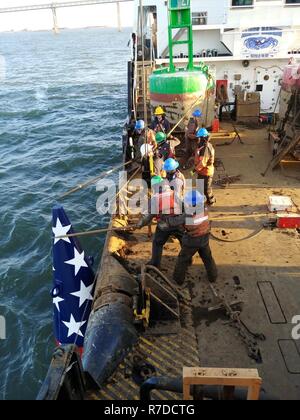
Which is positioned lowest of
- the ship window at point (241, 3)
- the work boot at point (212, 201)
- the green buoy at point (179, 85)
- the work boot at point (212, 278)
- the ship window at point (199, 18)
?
the work boot at point (212, 278)

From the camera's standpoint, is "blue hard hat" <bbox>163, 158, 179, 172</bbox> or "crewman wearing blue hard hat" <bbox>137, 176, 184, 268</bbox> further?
"blue hard hat" <bbox>163, 158, 179, 172</bbox>

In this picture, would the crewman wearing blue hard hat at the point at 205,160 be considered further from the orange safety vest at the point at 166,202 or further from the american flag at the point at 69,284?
the american flag at the point at 69,284

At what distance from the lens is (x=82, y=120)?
2377 cm

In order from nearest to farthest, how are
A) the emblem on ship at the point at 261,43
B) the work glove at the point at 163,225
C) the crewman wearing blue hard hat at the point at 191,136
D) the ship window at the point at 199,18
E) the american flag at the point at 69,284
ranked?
the american flag at the point at 69,284, the work glove at the point at 163,225, the crewman wearing blue hard hat at the point at 191,136, the emblem on ship at the point at 261,43, the ship window at the point at 199,18

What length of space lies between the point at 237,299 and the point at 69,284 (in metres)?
2.52

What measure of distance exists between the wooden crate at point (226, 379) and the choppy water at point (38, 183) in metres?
4.32

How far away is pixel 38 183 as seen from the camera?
14539mm

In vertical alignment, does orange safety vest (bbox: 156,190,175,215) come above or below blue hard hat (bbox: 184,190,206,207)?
below

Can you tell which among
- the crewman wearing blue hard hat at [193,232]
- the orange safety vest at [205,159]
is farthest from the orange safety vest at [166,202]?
the orange safety vest at [205,159]

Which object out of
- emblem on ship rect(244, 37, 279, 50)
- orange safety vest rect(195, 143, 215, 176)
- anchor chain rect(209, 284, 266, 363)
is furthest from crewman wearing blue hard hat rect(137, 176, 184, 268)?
emblem on ship rect(244, 37, 279, 50)

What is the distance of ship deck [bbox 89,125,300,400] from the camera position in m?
4.64

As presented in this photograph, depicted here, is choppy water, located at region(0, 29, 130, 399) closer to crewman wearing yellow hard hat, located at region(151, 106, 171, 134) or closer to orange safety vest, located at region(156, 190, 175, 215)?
crewman wearing yellow hard hat, located at region(151, 106, 171, 134)

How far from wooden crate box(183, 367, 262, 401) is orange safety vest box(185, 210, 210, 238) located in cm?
270

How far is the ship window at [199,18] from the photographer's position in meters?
15.6
